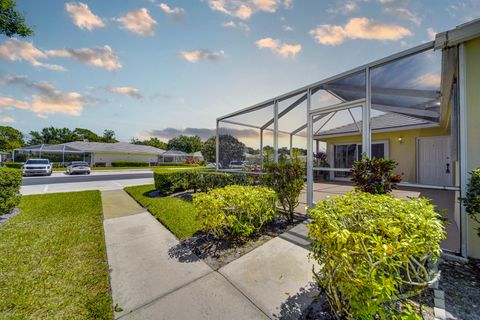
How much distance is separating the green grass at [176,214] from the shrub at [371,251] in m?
2.62

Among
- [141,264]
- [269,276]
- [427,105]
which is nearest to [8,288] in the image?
[141,264]

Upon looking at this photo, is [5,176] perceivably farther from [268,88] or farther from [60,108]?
[60,108]

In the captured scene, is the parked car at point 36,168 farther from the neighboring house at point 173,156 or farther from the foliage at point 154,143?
the foliage at point 154,143

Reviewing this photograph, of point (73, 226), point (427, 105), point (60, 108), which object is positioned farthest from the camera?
point (60, 108)

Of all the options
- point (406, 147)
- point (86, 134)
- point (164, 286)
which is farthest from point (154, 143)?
point (164, 286)

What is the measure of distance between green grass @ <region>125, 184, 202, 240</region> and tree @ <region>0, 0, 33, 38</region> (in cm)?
679

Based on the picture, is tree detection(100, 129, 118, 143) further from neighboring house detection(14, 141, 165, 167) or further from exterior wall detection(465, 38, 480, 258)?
exterior wall detection(465, 38, 480, 258)

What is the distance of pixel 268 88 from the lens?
7031 mm

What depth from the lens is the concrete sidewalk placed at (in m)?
1.99

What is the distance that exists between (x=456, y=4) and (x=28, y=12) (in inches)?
466

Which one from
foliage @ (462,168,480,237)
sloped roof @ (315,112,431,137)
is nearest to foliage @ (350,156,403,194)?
foliage @ (462,168,480,237)

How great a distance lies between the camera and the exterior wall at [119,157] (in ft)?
94.1

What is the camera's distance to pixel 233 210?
358 cm

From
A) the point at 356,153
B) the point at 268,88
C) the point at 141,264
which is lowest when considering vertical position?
the point at 141,264
